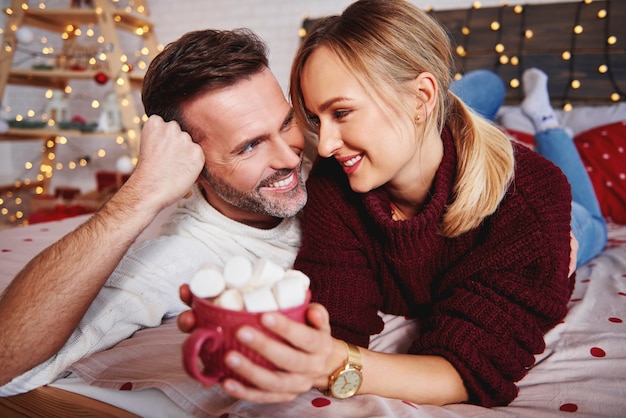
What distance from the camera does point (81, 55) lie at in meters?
3.18

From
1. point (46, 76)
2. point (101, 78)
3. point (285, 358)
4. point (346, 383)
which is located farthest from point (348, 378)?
point (46, 76)

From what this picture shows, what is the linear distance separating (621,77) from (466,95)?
1.10 meters

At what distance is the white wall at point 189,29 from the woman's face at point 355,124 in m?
2.03

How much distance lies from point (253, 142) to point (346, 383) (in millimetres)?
601

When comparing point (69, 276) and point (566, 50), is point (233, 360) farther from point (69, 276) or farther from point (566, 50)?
point (566, 50)

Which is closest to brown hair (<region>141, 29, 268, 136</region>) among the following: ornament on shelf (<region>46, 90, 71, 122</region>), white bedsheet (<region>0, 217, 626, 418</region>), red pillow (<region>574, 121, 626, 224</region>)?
white bedsheet (<region>0, 217, 626, 418</region>)

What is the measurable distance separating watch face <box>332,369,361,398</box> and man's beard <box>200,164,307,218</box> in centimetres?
46

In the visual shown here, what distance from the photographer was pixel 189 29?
3553mm

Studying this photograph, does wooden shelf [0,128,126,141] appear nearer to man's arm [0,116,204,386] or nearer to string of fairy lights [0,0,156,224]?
string of fairy lights [0,0,156,224]

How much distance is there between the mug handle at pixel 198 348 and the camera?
495 millimetres

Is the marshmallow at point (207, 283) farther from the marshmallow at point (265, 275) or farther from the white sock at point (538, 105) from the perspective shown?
the white sock at point (538, 105)

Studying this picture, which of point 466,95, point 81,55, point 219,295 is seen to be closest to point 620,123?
point 466,95

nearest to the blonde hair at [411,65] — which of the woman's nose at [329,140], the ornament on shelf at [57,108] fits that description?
the woman's nose at [329,140]

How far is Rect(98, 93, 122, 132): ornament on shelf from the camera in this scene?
116 inches
